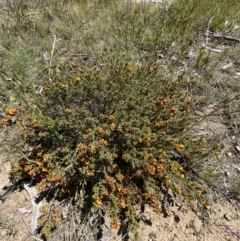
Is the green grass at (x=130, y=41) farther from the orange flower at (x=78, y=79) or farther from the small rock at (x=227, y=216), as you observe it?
the small rock at (x=227, y=216)

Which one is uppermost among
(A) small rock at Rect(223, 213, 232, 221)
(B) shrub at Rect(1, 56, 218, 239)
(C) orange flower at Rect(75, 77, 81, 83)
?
(C) orange flower at Rect(75, 77, 81, 83)

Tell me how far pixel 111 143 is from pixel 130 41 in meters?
1.95

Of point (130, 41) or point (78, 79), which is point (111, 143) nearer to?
point (78, 79)

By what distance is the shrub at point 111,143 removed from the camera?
2340mm

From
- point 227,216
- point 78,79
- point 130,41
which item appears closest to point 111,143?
point 78,79

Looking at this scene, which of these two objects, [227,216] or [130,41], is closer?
[227,216]

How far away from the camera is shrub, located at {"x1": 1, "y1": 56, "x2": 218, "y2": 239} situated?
7.68ft

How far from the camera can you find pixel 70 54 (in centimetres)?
380

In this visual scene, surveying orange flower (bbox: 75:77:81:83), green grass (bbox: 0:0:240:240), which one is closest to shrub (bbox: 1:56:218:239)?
orange flower (bbox: 75:77:81:83)

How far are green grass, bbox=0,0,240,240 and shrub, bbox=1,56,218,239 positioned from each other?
0.61 metres

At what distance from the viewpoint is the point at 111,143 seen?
2512 millimetres

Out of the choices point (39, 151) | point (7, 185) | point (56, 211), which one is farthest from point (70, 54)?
point (56, 211)

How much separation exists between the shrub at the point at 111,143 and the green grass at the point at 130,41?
2.02 feet

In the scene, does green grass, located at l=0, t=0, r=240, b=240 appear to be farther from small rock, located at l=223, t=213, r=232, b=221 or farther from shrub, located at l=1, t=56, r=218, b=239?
small rock, located at l=223, t=213, r=232, b=221
